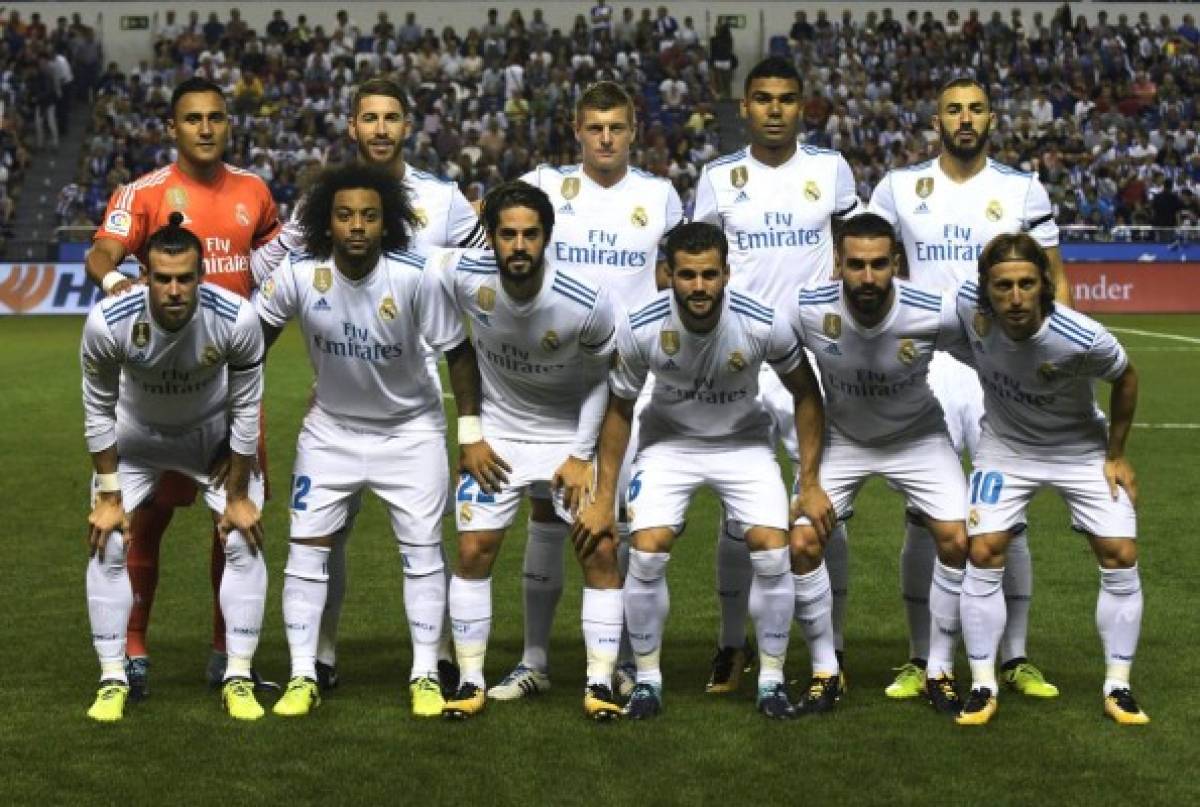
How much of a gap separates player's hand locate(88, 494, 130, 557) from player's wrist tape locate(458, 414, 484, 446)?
4.56 feet

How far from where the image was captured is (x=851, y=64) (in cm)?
4053

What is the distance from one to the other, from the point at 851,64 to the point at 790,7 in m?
3.29

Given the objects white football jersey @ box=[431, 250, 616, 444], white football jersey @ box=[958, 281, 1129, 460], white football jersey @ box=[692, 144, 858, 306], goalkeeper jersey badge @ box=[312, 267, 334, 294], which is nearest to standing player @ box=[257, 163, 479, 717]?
goalkeeper jersey badge @ box=[312, 267, 334, 294]

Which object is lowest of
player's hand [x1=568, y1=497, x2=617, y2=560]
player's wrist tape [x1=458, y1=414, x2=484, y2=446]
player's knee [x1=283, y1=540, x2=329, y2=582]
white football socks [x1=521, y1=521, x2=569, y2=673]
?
white football socks [x1=521, y1=521, x2=569, y2=673]

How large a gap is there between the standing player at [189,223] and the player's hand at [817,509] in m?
2.35

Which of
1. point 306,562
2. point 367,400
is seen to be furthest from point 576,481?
point 306,562

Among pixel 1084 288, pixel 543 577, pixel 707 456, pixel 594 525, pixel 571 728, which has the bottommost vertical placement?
pixel 1084 288

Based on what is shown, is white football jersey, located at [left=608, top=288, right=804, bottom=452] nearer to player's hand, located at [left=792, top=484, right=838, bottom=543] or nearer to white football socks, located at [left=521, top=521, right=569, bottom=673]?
player's hand, located at [left=792, top=484, right=838, bottom=543]

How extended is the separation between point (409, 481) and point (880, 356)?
77.7 inches

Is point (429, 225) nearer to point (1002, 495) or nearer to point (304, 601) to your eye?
point (304, 601)

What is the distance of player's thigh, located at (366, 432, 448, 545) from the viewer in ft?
26.2

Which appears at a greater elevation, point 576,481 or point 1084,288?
point 576,481

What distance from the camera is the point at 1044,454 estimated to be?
785 centimetres

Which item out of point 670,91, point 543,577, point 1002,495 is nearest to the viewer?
point 1002,495
